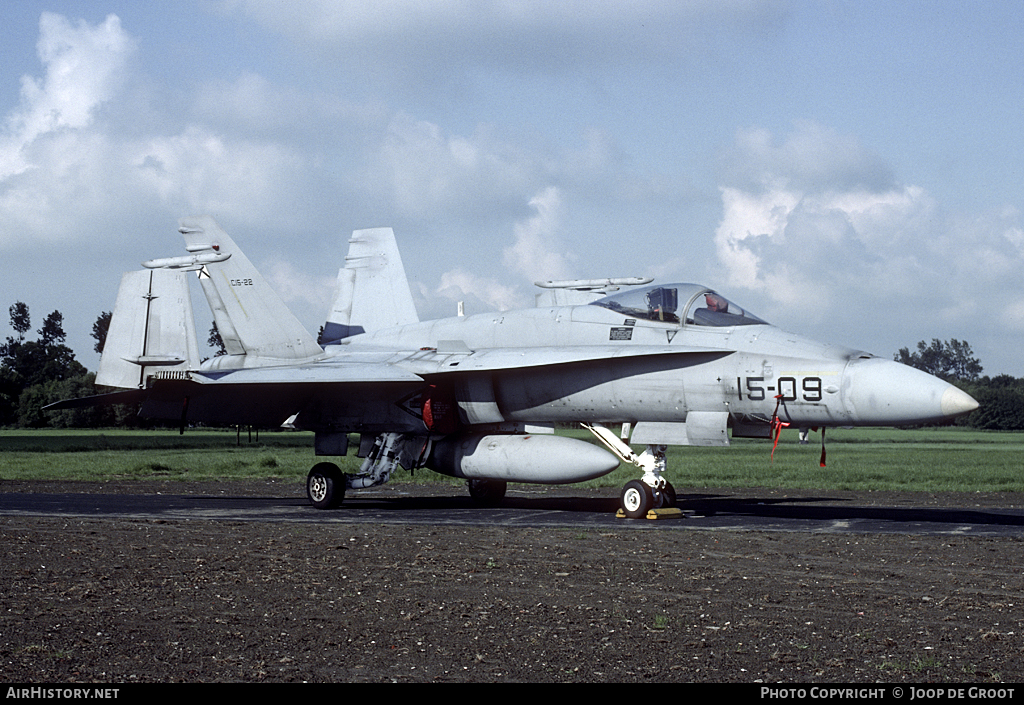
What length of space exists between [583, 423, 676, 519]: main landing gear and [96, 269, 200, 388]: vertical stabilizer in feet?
30.1

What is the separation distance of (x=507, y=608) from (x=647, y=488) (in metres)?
7.55

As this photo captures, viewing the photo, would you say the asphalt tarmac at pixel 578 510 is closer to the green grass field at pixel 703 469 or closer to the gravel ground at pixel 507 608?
the gravel ground at pixel 507 608

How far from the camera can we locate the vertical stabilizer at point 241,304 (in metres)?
19.1

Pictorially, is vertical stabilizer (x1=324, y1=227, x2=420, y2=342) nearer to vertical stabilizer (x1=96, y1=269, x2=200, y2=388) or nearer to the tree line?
vertical stabilizer (x1=96, y1=269, x2=200, y2=388)

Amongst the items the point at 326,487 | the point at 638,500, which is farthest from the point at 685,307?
the point at 326,487

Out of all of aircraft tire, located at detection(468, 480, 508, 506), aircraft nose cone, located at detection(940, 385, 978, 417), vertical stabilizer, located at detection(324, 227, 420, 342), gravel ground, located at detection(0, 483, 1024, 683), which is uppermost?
vertical stabilizer, located at detection(324, 227, 420, 342)

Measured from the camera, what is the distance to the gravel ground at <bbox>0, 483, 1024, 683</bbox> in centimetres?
577

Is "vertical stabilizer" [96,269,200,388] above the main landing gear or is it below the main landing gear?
above

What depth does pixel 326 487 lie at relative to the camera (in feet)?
56.1

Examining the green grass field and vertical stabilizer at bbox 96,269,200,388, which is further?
the green grass field

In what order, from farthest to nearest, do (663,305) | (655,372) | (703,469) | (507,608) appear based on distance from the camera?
(703,469) < (663,305) < (655,372) < (507,608)

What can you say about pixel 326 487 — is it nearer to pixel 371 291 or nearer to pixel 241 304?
pixel 241 304

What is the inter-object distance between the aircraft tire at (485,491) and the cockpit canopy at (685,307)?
447 cm

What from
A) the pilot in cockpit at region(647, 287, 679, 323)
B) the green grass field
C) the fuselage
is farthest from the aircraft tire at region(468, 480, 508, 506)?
the green grass field
